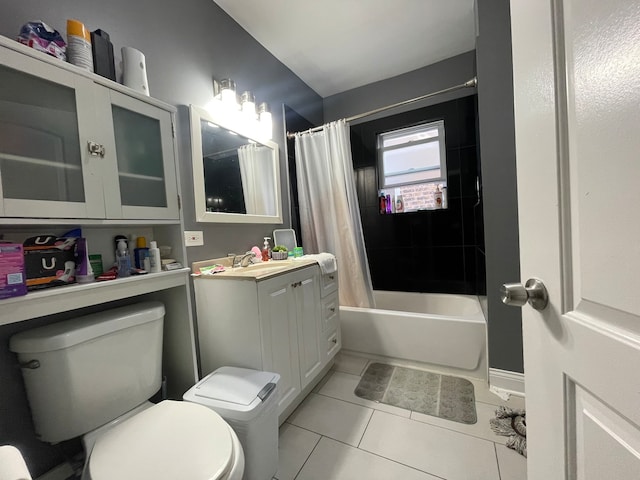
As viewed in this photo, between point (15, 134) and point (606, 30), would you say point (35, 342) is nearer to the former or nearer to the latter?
point (15, 134)

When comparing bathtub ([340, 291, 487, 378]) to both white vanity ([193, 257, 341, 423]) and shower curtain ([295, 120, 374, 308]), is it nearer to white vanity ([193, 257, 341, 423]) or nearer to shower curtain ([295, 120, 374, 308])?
shower curtain ([295, 120, 374, 308])

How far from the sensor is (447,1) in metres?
1.73

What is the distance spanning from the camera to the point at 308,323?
155cm

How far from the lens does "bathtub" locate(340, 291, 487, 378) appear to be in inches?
67.0

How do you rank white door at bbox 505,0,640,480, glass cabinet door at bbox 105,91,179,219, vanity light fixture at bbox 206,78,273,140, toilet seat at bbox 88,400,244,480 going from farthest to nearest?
vanity light fixture at bbox 206,78,273,140 < glass cabinet door at bbox 105,91,179,219 < toilet seat at bbox 88,400,244,480 < white door at bbox 505,0,640,480

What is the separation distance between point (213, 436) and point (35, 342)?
63 centimetres

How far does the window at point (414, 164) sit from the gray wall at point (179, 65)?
1103 mm

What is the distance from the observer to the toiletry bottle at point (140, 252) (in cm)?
109

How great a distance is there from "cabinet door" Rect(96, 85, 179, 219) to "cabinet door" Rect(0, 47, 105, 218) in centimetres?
5

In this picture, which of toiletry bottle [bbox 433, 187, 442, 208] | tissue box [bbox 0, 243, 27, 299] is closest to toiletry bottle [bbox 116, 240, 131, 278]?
tissue box [bbox 0, 243, 27, 299]

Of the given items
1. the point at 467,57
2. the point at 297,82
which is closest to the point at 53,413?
the point at 297,82

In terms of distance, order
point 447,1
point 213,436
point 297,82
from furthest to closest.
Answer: point 297,82, point 447,1, point 213,436

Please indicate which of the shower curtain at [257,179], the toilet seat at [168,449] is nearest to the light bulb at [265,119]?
the shower curtain at [257,179]

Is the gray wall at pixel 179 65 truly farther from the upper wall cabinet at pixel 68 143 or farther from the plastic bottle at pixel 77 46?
the upper wall cabinet at pixel 68 143
